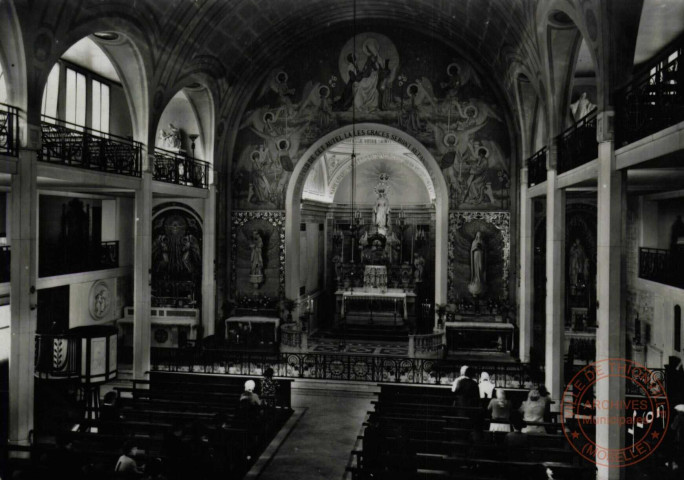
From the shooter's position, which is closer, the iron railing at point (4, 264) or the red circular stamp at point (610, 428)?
the red circular stamp at point (610, 428)

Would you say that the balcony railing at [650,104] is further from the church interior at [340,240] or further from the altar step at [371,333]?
the altar step at [371,333]

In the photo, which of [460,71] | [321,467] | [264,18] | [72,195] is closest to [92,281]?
[72,195]

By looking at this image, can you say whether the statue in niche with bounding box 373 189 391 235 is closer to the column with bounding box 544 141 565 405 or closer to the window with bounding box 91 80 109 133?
the window with bounding box 91 80 109 133

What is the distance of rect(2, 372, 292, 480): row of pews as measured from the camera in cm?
926

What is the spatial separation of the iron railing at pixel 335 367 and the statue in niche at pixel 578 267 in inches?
186

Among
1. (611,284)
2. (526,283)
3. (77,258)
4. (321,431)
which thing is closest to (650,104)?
(611,284)

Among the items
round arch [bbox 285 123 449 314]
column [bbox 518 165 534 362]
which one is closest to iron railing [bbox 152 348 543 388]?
column [bbox 518 165 534 362]

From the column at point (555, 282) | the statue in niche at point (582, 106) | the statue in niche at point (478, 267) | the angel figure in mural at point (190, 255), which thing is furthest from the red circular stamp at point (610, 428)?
the angel figure in mural at point (190, 255)

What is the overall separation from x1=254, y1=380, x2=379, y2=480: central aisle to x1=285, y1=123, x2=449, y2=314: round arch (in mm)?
6563

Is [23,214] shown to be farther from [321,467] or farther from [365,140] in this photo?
[365,140]

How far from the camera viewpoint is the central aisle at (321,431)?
1201cm

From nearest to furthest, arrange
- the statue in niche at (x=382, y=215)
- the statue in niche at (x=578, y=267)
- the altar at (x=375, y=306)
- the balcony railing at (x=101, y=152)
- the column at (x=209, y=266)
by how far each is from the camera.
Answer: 1. the balcony railing at (x=101, y=152)
2. the statue in niche at (x=578, y=267)
3. the column at (x=209, y=266)
4. the altar at (x=375, y=306)
5. the statue in niche at (x=382, y=215)

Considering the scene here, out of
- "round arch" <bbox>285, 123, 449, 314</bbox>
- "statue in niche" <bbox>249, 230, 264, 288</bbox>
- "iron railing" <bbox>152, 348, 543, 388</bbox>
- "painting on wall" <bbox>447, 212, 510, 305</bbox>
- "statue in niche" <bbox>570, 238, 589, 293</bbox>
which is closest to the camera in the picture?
"iron railing" <bbox>152, 348, 543, 388</bbox>

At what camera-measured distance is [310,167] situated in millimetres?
24359
